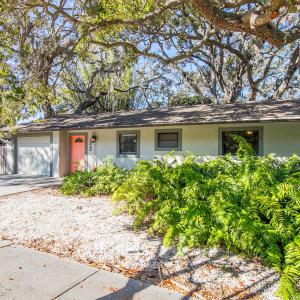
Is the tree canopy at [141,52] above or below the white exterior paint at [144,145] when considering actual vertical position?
above

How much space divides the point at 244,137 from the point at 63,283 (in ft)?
28.3

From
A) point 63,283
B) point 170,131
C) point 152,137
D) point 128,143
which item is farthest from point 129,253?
point 128,143

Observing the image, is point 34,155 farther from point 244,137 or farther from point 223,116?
point 244,137

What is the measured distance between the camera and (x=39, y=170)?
47.9 ft

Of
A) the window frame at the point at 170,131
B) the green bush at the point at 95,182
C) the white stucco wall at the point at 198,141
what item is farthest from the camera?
the window frame at the point at 170,131

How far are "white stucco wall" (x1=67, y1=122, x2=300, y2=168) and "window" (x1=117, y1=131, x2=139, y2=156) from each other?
0.20 metres

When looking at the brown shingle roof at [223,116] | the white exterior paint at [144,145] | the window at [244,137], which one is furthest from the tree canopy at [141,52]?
the window at [244,137]

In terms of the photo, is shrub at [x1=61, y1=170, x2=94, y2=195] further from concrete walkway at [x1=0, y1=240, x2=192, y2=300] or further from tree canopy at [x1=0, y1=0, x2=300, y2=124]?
concrete walkway at [x1=0, y1=240, x2=192, y2=300]

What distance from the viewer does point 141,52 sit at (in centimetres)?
1011

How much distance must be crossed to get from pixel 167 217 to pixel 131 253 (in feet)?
2.67

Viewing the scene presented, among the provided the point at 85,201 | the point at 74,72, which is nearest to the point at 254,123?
the point at 85,201

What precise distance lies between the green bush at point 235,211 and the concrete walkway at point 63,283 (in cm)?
87

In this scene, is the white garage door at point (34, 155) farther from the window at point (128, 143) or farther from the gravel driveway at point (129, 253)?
the gravel driveway at point (129, 253)

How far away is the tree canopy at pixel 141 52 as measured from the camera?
23.3ft
